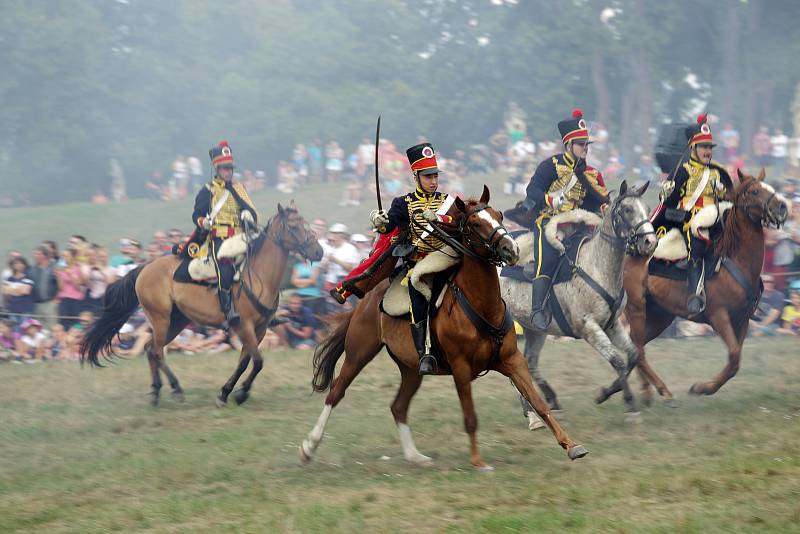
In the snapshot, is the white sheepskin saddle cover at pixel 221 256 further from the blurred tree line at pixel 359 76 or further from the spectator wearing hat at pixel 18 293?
the blurred tree line at pixel 359 76

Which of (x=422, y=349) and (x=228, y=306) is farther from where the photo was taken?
(x=228, y=306)

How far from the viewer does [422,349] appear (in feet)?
30.3

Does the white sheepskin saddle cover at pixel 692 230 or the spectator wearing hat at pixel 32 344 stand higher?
the white sheepskin saddle cover at pixel 692 230

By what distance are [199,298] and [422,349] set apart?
6.29 meters

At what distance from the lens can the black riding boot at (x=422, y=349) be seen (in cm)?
915

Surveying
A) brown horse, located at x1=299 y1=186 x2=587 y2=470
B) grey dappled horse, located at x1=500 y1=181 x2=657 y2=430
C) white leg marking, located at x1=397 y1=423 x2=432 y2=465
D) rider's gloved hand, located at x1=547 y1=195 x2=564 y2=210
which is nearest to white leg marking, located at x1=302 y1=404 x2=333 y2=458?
brown horse, located at x1=299 y1=186 x2=587 y2=470

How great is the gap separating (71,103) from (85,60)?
177 centimetres

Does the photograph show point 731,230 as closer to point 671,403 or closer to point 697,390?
point 697,390

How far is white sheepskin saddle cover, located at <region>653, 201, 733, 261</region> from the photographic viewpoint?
12.4m

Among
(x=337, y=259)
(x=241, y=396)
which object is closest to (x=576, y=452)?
(x=241, y=396)

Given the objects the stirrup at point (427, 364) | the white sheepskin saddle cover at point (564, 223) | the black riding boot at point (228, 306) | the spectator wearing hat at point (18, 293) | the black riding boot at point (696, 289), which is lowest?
the spectator wearing hat at point (18, 293)

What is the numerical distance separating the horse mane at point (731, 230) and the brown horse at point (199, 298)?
5.45m

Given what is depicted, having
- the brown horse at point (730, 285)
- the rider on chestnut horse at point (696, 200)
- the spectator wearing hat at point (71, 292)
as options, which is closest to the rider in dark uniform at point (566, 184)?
the rider on chestnut horse at point (696, 200)

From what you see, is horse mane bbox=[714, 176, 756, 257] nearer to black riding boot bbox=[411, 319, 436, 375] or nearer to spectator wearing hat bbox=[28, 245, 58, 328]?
black riding boot bbox=[411, 319, 436, 375]
